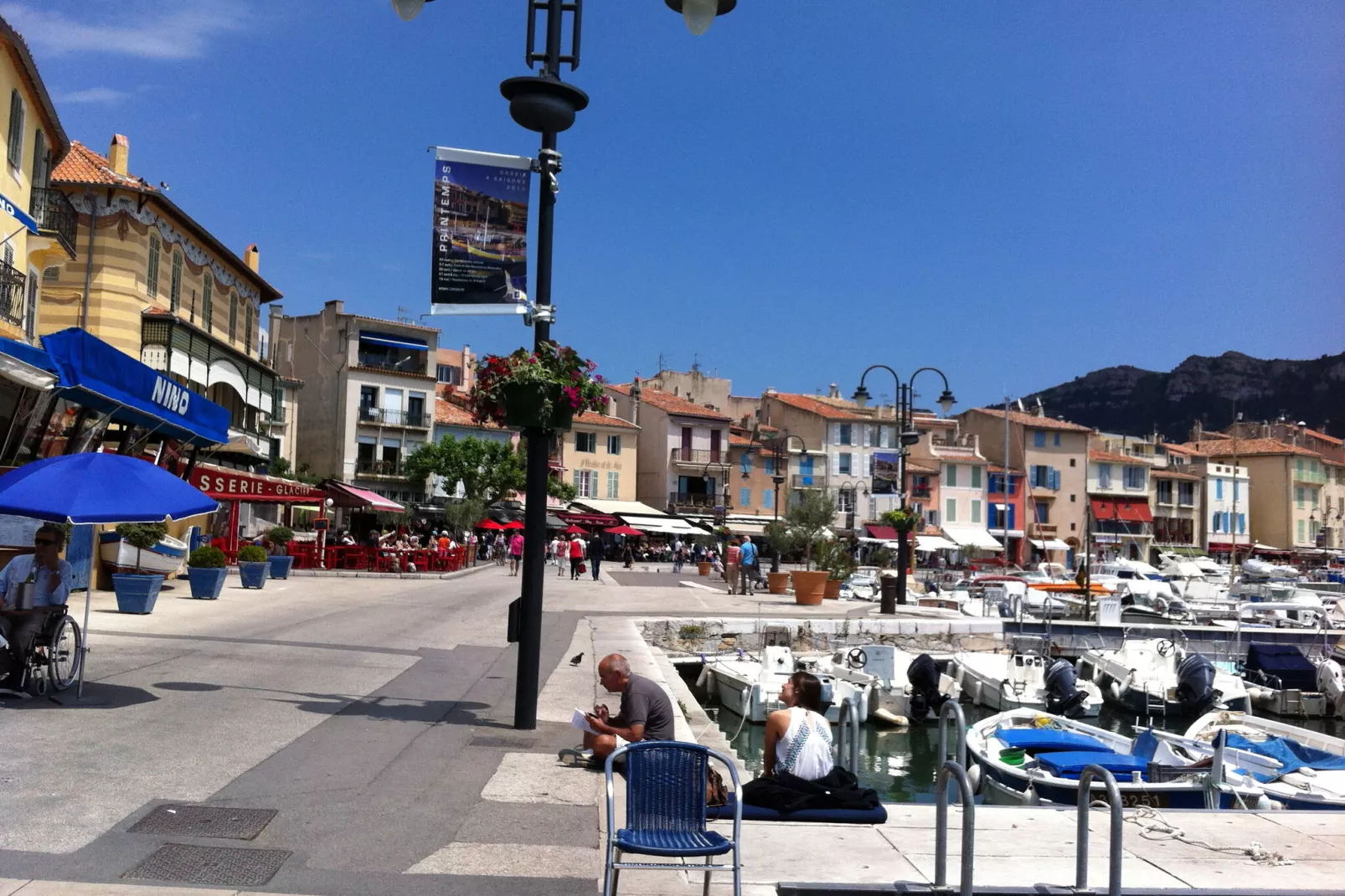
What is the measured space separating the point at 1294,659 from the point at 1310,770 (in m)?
15.5

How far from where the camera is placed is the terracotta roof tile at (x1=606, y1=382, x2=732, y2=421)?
76.6 m

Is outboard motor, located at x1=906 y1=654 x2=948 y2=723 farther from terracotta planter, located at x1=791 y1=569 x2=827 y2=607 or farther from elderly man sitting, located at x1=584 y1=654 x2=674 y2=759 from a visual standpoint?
elderly man sitting, located at x1=584 y1=654 x2=674 y2=759

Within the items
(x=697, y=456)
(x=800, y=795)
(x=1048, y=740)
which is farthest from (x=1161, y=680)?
(x=697, y=456)

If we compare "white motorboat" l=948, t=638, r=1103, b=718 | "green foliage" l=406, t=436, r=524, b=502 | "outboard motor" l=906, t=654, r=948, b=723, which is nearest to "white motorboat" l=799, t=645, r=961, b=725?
"outboard motor" l=906, t=654, r=948, b=723

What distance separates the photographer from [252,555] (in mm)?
26094

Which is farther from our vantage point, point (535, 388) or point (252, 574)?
point (252, 574)

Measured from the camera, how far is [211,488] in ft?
95.2

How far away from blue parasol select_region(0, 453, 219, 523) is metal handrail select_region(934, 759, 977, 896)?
688cm

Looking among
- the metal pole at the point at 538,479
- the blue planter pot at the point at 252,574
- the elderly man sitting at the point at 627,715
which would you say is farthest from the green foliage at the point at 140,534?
the elderly man sitting at the point at 627,715

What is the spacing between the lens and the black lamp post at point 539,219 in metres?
9.47

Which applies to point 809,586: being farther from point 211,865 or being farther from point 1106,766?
point 211,865

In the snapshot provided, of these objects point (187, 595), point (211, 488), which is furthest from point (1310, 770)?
point (211, 488)

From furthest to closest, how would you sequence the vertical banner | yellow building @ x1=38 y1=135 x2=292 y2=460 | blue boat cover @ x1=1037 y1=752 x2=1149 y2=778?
yellow building @ x1=38 y1=135 x2=292 y2=460 < blue boat cover @ x1=1037 y1=752 x2=1149 y2=778 < the vertical banner

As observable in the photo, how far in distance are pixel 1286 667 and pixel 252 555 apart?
24643 mm
